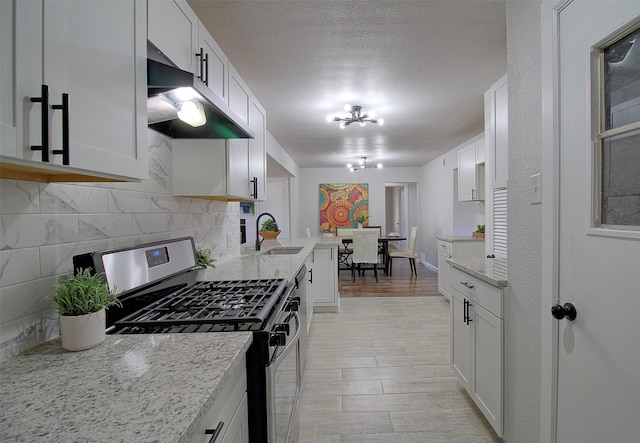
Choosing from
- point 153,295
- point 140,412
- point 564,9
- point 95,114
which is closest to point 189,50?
point 95,114

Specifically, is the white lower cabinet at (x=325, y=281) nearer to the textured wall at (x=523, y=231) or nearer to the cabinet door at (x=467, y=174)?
the cabinet door at (x=467, y=174)

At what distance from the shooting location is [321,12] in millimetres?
1757

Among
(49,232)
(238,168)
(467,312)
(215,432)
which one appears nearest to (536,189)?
(467,312)

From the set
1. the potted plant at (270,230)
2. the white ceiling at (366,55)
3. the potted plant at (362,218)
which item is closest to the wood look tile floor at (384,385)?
the potted plant at (270,230)

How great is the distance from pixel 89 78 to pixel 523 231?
1.71 metres

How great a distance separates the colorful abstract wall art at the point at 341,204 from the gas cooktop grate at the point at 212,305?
6.10m

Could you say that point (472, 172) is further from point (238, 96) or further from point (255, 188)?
point (238, 96)

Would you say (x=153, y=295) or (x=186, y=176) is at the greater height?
(x=186, y=176)

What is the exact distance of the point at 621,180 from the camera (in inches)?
38.2

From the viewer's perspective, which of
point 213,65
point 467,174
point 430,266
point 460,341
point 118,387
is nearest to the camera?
point 118,387

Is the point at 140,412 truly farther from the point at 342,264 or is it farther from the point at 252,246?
the point at 342,264

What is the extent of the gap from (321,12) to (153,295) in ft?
5.60

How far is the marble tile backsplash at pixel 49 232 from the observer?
0.81 metres

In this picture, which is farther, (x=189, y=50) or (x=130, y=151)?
(x=189, y=50)
